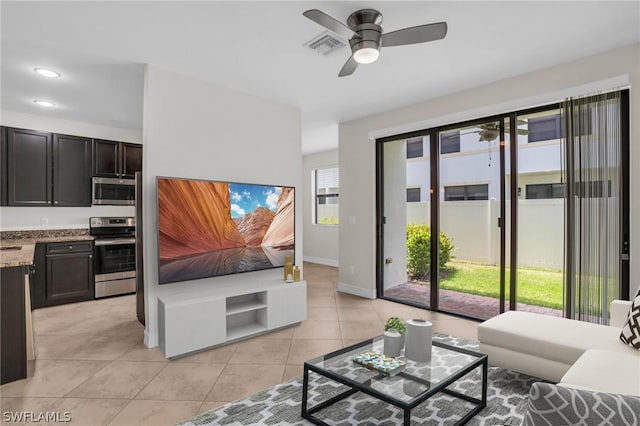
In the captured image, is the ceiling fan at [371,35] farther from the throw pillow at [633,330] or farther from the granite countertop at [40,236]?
the granite countertop at [40,236]

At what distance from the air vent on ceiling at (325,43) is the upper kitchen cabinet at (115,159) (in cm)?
378

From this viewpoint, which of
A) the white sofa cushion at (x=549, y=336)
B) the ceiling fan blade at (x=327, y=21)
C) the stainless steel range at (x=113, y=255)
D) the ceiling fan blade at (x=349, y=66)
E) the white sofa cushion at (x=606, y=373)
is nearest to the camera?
the white sofa cushion at (x=606, y=373)

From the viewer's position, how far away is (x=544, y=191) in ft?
10.8

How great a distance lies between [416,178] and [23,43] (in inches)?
161

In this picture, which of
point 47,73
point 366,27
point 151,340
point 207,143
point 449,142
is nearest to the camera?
point 366,27

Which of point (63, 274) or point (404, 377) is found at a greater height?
point (63, 274)

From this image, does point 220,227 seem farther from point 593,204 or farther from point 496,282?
point 593,204

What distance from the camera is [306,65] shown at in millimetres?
3043

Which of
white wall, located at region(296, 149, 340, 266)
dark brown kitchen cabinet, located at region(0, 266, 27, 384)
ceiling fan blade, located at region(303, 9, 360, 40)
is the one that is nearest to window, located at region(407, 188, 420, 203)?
ceiling fan blade, located at region(303, 9, 360, 40)

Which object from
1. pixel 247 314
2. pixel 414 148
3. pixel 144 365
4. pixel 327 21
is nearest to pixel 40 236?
pixel 144 365

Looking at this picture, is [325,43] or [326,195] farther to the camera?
[326,195]

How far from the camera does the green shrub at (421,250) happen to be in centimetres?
409

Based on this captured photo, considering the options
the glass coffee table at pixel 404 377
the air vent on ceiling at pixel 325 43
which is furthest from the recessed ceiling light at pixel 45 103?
the glass coffee table at pixel 404 377

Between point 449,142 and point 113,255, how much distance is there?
4793 mm
